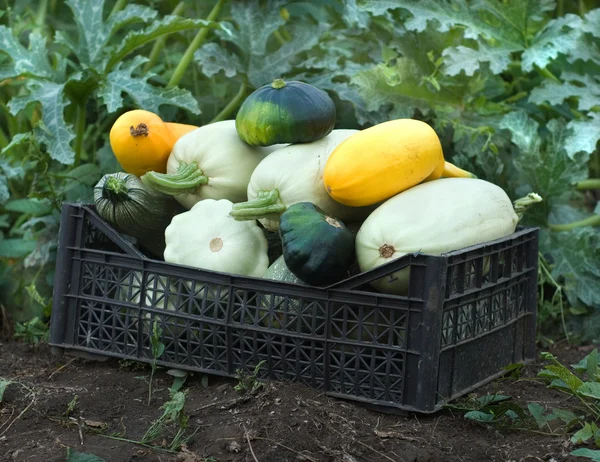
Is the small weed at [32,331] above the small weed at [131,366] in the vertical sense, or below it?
below

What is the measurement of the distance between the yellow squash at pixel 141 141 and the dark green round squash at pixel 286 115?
0.29 metres

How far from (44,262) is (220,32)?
1.06 meters

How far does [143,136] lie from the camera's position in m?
2.55

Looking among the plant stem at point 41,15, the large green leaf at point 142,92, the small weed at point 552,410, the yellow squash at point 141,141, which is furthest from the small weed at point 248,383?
the plant stem at point 41,15

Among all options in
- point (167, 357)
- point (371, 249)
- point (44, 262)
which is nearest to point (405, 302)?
point (371, 249)

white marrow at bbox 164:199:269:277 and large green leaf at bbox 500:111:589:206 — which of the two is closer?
white marrow at bbox 164:199:269:277

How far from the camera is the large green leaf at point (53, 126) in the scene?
2.92 meters

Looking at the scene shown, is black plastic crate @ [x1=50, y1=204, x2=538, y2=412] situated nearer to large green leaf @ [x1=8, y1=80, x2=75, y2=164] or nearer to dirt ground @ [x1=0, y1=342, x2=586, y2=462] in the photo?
dirt ground @ [x1=0, y1=342, x2=586, y2=462]

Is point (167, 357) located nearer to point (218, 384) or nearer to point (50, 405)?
point (218, 384)

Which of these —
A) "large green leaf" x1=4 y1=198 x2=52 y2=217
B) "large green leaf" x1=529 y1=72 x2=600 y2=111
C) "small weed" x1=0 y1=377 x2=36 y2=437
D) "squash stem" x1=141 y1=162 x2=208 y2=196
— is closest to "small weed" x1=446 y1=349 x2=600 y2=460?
"squash stem" x1=141 y1=162 x2=208 y2=196

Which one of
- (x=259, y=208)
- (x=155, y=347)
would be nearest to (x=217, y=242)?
(x=259, y=208)

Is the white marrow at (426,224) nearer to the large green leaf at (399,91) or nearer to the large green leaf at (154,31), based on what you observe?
the large green leaf at (399,91)

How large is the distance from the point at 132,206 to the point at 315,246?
669 mm

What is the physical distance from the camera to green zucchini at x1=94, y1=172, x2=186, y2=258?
248cm
